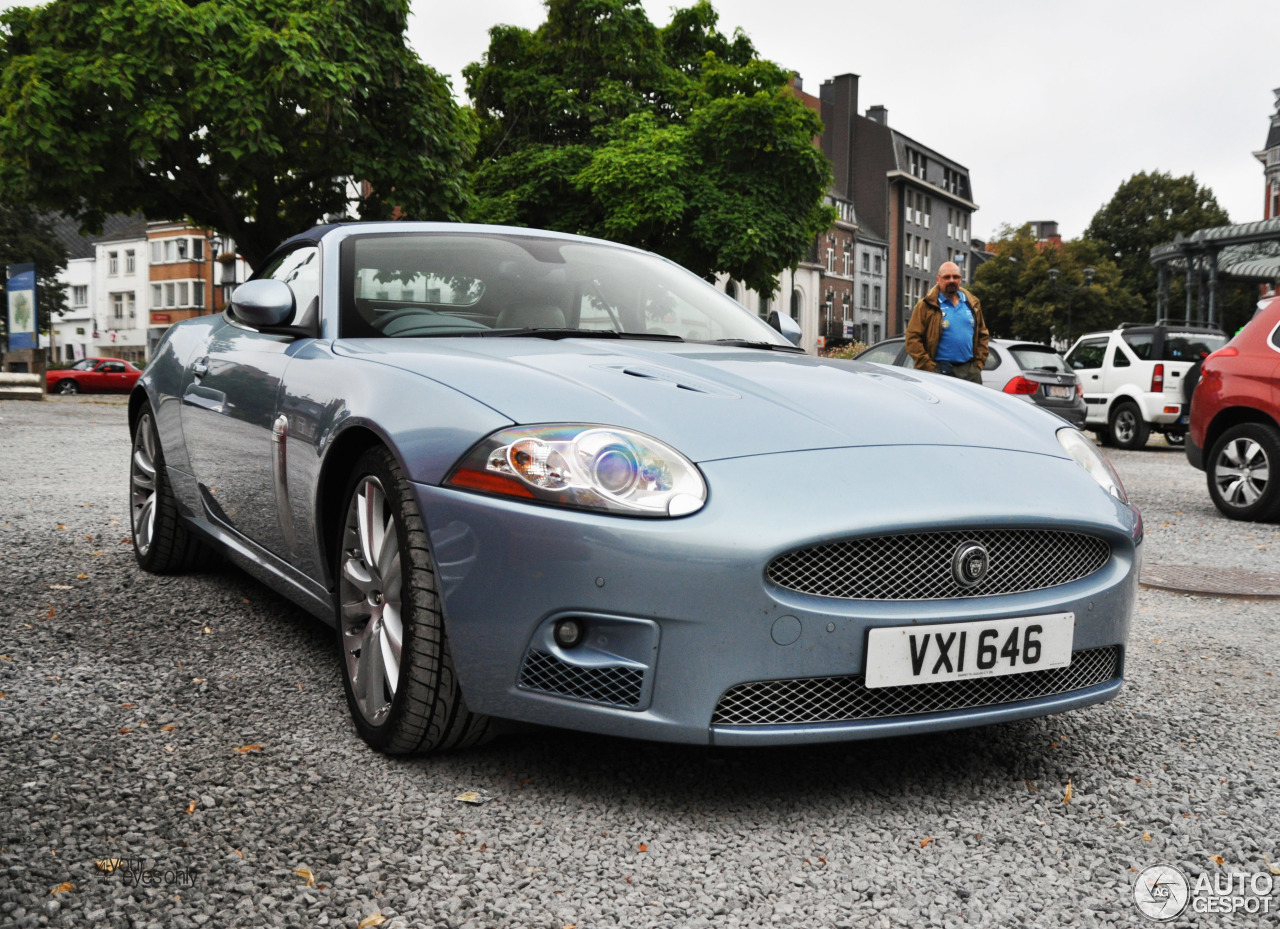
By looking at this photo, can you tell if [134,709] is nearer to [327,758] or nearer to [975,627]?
[327,758]

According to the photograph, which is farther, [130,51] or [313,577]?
[130,51]

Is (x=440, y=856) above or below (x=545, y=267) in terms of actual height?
below

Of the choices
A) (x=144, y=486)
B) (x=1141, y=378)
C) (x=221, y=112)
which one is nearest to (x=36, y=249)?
(x=221, y=112)

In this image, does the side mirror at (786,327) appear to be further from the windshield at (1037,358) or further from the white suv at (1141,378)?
the white suv at (1141,378)

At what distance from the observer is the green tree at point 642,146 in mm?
29656

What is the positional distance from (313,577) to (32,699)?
0.82m

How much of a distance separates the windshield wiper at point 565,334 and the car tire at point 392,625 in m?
0.77

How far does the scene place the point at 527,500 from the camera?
2.43 meters

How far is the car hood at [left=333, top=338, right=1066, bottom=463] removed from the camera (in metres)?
2.60

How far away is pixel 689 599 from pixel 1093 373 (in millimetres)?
17379

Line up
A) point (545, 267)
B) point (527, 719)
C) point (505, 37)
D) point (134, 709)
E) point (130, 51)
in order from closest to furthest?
point (527, 719) → point (134, 709) → point (545, 267) → point (130, 51) → point (505, 37)

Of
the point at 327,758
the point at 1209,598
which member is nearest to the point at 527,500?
the point at 327,758

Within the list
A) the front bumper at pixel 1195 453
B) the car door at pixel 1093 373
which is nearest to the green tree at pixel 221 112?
the car door at pixel 1093 373

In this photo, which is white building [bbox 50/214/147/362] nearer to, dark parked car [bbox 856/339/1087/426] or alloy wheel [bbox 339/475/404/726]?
dark parked car [bbox 856/339/1087/426]
